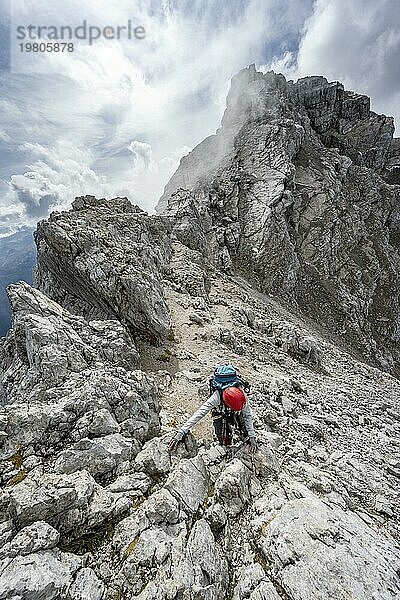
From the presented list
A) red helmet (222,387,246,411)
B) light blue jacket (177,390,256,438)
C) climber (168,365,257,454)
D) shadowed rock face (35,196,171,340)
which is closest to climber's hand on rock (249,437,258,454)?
climber (168,365,257,454)

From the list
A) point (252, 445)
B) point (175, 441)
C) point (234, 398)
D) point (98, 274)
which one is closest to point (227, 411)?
point (234, 398)

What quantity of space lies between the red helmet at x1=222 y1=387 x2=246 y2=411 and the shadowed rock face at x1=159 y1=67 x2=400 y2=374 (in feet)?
109

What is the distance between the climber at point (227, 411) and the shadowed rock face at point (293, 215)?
3272cm

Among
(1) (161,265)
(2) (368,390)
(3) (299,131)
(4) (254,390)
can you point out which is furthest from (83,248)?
(3) (299,131)

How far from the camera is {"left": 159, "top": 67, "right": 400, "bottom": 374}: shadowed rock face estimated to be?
4669 centimetres

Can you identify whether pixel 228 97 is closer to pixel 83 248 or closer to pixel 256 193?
pixel 256 193

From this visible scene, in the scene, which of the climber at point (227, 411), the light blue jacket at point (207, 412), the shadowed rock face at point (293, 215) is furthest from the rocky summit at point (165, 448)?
the shadowed rock face at point (293, 215)

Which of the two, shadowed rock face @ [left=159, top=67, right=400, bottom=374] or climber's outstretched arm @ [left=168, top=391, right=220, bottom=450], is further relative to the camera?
shadowed rock face @ [left=159, top=67, right=400, bottom=374]

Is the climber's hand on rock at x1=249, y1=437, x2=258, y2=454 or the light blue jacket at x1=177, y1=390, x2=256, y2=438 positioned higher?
the light blue jacket at x1=177, y1=390, x2=256, y2=438

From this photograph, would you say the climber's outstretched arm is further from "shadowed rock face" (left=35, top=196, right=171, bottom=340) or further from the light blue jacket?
"shadowed rock face" (left=35, top=196, right=171, bottom=340)

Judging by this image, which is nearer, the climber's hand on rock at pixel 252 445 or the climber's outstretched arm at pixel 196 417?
the climber's outstretched arm at pixel 196 417

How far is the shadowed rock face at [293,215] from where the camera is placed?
4669 centimetres

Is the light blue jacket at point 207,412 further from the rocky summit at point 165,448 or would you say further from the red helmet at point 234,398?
the rocky summit at point 165,448

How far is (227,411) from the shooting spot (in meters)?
8.24
